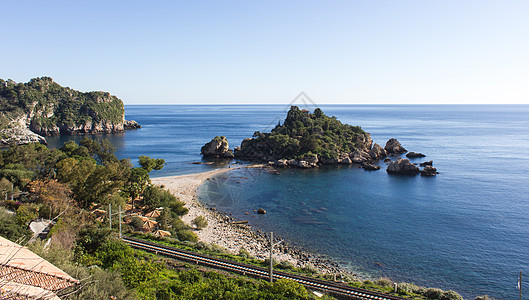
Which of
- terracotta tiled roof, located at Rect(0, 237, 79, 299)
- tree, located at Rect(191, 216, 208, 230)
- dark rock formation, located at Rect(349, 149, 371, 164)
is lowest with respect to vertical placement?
tree, located at Rect(191, 216, 208, 230)

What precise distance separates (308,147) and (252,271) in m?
60.3

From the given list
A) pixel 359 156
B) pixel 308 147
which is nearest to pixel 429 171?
pixel 359 156

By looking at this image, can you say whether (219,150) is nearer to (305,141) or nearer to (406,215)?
(305,141)

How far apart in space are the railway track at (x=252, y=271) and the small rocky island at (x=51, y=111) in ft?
324

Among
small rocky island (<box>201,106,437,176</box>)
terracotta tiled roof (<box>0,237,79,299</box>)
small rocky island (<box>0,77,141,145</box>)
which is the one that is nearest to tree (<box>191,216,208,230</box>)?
terracotta tiled roof (<box>0,237,79,299</box>)

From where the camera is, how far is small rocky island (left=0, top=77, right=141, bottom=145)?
113562mm

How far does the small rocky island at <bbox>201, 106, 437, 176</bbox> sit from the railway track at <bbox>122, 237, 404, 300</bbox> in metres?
52.0

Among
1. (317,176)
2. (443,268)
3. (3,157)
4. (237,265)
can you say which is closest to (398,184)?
(317,176)

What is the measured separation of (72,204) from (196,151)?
6715 centimetres

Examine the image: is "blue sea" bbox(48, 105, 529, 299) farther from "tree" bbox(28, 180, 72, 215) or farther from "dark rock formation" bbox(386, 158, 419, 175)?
"tree" bbox(28, 180, 72, 215)

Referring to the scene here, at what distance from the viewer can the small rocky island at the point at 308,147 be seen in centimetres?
8038

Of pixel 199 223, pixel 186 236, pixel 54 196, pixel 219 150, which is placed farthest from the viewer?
pixel 219 150

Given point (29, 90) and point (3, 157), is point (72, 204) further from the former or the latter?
point (29, 90)

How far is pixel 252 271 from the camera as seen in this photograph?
2411cm
